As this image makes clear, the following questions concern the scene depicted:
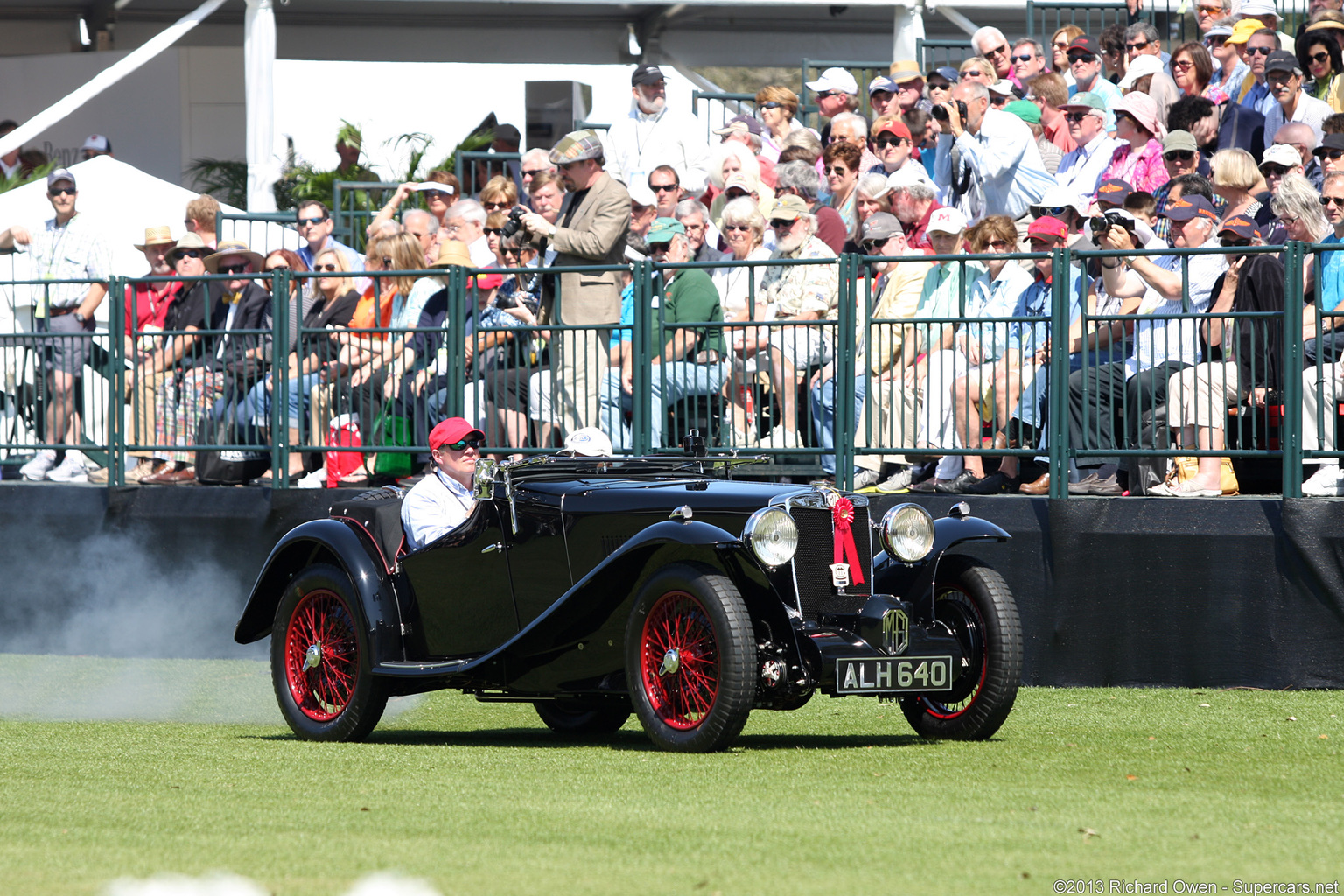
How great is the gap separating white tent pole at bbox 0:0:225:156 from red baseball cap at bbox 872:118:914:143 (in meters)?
9.33

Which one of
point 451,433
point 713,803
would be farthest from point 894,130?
point 713,803

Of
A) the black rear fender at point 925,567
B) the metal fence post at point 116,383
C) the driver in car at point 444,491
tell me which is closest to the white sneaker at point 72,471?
the metal fence post at point 116,383

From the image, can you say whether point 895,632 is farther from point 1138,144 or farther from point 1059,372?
point 1138,144

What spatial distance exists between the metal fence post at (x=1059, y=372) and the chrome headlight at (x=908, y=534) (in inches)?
98.5

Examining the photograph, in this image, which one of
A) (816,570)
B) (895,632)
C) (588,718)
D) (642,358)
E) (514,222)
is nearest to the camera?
(895,632)

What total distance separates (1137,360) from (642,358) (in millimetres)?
2950

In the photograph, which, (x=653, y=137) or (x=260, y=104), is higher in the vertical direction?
(x=260, y=104)

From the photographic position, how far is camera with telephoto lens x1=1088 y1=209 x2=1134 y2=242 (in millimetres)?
10711

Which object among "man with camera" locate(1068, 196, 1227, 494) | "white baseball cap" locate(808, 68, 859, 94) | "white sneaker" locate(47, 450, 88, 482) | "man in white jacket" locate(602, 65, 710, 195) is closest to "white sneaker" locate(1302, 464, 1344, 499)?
"man with camera" locate(1068, 196, 1227, 494)

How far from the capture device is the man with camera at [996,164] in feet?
43.7

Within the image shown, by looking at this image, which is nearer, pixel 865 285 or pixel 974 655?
pixel 974 655

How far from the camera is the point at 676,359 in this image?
11.5 m

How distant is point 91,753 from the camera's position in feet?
26.5

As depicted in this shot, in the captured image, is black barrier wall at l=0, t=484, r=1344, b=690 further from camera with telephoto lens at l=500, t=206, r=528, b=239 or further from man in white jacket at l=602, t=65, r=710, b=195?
man in white jacket at l=602, t=65, r=710, b=195
